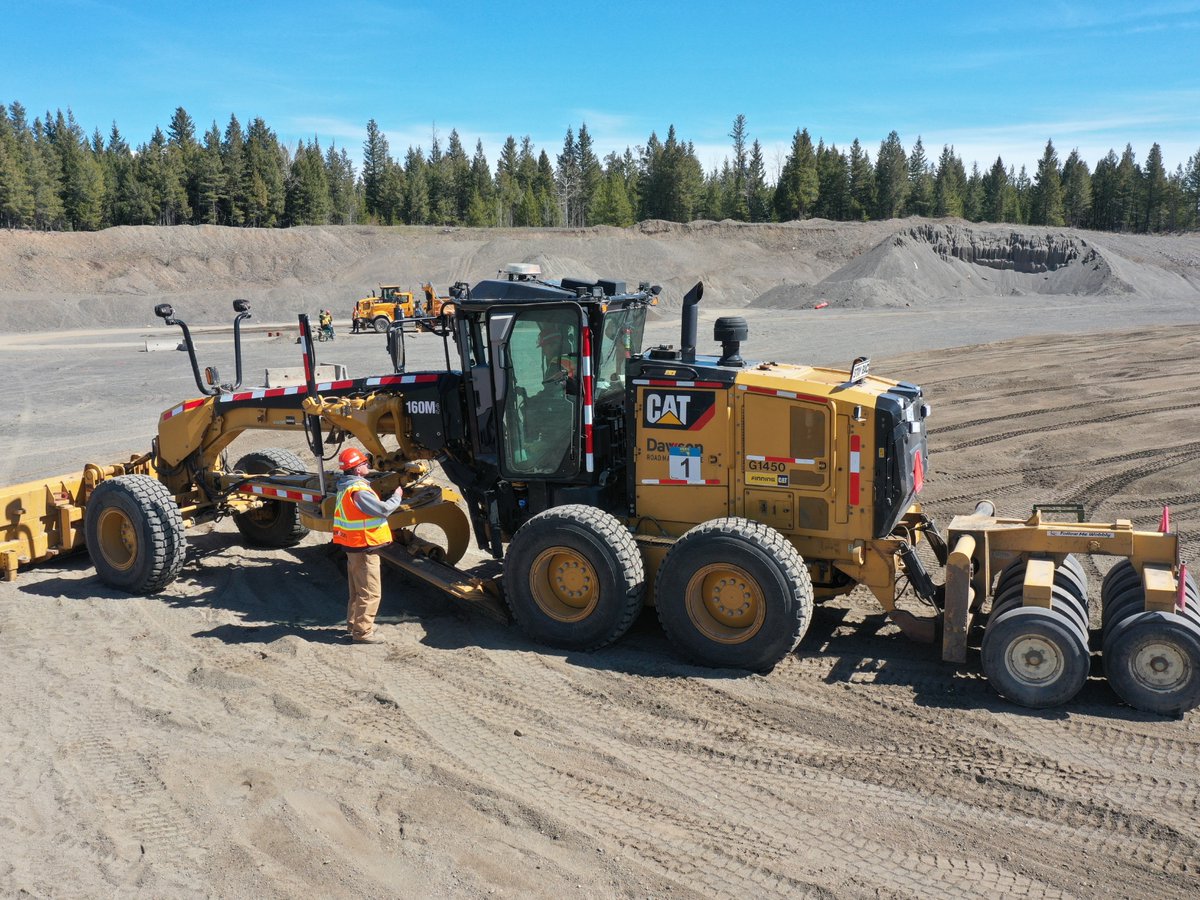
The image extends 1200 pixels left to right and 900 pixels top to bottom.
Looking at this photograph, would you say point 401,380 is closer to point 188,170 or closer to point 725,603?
point 725,603

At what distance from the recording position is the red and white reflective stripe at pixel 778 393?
6.94 m

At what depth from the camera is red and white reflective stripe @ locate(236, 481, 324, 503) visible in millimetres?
8922

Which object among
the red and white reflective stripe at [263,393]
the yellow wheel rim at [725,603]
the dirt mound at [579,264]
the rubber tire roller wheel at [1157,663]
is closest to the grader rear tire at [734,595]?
the yellow wheel rim at [725,603]

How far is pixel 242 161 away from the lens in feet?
292

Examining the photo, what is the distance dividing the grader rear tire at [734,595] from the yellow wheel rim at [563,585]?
0.56 m

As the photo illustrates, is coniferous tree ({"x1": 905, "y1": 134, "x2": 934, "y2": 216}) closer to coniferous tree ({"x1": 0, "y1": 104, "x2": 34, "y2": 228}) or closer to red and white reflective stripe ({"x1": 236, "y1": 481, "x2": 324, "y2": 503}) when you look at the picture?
coniferous tree ({"x1": 0, "y1": 104, "x2": 34, "y2": 228})

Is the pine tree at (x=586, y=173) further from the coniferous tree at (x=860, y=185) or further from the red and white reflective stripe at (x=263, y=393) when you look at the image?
the red and white reflective stripe at (x=263, y=393)

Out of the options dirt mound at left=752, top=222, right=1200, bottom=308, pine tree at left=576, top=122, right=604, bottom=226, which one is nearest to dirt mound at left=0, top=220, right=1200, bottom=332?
dirt mound at left=752, top=222, right=1200, bottom=308

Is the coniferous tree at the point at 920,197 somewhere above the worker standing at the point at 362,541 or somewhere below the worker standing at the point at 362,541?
above

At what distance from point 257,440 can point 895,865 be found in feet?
47.2

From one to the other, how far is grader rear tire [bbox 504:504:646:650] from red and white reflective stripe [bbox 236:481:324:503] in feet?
7.41

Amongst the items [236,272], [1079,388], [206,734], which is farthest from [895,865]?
[236,272]

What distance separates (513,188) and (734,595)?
106597mm

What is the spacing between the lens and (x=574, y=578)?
746cm
